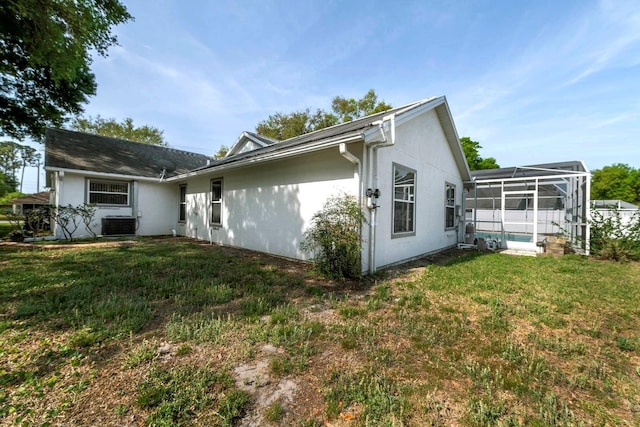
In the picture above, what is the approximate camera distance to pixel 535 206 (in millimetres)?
8820

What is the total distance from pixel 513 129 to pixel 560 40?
321 inches

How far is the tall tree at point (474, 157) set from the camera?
104 feet

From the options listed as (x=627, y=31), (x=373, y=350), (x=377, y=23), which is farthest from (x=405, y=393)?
(x=377, y=23)

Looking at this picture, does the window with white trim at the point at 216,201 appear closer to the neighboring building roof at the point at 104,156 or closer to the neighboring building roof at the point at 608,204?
the neighboring building roof at the point at 104,156

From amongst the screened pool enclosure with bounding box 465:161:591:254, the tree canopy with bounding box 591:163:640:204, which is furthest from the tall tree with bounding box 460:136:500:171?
the tree canopy with bounding box 591:163:640:204

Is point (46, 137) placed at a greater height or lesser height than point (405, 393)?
greater

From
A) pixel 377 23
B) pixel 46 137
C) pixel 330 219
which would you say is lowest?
pixel 330 219

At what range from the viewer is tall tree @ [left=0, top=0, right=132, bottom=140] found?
6.00 meters

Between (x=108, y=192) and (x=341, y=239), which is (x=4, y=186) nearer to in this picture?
(x=108, y=192)

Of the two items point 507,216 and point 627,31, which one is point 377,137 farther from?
point 507,216

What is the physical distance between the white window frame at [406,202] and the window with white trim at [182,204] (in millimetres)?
9889

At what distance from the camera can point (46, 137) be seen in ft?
37.4

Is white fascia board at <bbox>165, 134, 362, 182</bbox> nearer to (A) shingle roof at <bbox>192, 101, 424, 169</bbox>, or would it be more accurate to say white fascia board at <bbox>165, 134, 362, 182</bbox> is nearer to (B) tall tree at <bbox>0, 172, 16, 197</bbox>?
(A) shingle roof at <bbox>192, 101, 424, 169</bbox>

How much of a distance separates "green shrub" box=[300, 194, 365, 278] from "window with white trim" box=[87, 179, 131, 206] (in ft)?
35.6
